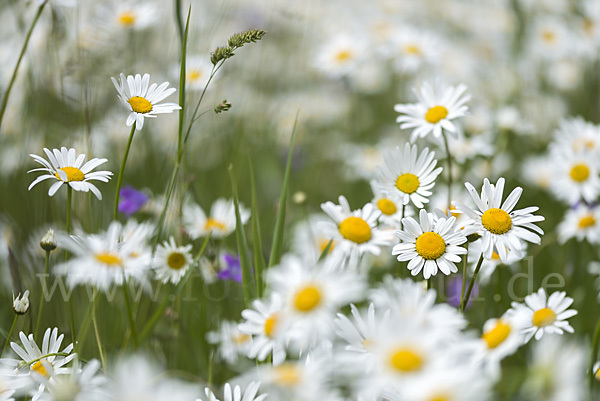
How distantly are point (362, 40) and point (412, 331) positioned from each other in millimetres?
1830

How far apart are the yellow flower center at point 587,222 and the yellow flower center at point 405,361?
0.97m

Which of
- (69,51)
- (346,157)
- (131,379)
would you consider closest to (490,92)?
(346,157)

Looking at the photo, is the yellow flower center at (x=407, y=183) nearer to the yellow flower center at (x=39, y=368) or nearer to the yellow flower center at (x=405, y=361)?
the yellow flower center at (x=405, y=361)

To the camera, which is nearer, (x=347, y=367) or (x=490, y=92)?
(x=347, y=367)

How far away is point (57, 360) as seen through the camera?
820 mm

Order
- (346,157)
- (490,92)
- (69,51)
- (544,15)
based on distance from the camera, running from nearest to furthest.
A: (69,51) → (346,157) → (490,92) → (544,15)

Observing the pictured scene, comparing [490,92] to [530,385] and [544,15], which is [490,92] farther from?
[530,385]

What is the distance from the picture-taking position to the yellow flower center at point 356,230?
36.9 inches

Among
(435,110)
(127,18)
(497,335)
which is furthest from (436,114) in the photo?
(127,18)

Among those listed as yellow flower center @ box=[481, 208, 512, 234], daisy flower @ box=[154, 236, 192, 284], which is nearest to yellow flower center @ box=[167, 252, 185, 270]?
daisy flower @ box=[154, 236, 192, 284]

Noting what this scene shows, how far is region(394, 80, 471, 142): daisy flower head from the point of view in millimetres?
1087

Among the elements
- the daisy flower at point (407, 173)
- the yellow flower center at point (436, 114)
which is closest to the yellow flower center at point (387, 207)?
the daisy flower at point (407, 173)

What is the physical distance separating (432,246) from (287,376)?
329mm

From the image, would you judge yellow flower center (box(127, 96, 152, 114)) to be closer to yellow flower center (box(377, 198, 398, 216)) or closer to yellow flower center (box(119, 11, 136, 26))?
yellow flower center (box(377, 198, 398, 216))
